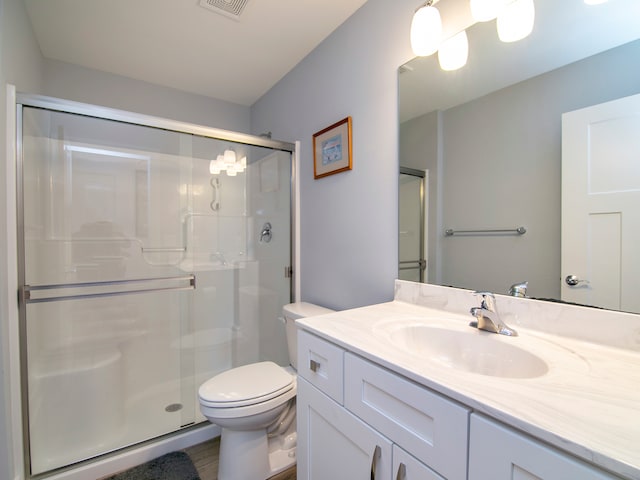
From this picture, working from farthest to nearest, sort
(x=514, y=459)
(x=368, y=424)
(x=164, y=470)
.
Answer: (x=164, y=470)
(x=368, y=424)
(x=514, y=459)

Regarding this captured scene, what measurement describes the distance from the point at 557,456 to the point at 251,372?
134 centimetres

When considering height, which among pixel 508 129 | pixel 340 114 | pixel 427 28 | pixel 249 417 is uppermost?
pixel 427 28

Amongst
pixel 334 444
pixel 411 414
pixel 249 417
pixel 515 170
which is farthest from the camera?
pixel 249 417

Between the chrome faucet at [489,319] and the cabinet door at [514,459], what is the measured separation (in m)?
0.46

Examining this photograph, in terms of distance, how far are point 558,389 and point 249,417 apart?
1.17 m

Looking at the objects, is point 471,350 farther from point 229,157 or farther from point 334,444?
point 229,157

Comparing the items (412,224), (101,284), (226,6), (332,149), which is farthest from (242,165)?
(412,224)

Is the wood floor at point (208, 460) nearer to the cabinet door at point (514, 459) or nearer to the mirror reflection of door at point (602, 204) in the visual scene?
the cabinet door at point (514, 459)

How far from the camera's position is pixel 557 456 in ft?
1.40

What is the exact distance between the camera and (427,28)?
110 cm

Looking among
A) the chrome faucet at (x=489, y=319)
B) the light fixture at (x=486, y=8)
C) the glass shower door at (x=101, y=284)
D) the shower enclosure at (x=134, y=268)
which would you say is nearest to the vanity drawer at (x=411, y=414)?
the chrome faucet at (x=489, y=319)

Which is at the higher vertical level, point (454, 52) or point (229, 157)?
point (454, 52)

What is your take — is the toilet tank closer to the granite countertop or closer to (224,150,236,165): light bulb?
the granite countertop

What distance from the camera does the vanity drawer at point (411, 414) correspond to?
554 mm
